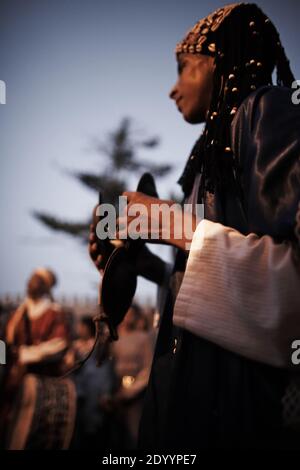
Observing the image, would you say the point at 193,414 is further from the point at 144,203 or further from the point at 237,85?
the point at 237,85

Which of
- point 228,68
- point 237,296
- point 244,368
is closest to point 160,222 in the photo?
point 237,296

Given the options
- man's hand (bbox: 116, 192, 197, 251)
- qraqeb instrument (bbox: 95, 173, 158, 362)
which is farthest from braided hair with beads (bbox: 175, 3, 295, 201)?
qraqeb instrument (bbox: 95, 173, 158, 362)

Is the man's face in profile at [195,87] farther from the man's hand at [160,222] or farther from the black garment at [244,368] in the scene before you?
the man's hand at [160,222]

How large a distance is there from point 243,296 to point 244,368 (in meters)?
0.20

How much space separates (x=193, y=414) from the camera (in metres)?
1.21

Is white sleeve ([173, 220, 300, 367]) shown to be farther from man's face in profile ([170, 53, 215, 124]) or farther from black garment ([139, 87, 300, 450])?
man's face in profile ([170, 53, 215, 124])

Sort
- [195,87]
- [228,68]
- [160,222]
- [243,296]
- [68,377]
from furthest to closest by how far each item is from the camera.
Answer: [68,377]
[195,87]
[228,68]
[160,222]
[243,296]

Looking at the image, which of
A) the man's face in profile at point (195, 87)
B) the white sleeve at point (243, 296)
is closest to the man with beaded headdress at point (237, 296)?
the white sleeve at point (243, 296)

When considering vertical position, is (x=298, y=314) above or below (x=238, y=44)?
below

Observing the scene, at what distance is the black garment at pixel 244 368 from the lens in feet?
3.68

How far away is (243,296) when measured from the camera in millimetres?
1153

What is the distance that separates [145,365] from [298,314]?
5543 mm

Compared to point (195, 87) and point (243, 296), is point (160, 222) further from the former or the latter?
point (195, 87)
